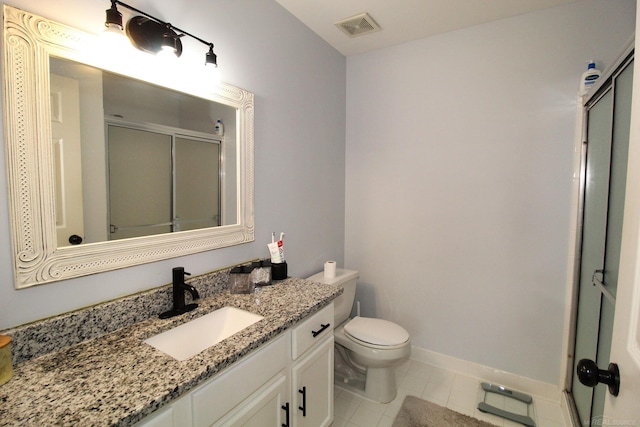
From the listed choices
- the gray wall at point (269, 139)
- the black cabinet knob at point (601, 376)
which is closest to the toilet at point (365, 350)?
the gray wall at point (269, 139)

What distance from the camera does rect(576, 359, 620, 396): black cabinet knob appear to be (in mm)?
653

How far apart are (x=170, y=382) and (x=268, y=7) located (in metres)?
1.94

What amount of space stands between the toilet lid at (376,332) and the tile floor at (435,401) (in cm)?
44

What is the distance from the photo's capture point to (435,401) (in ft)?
6.53

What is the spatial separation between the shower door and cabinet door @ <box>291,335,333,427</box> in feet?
3.96

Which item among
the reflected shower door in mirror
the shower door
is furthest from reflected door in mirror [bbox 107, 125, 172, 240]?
the shower door

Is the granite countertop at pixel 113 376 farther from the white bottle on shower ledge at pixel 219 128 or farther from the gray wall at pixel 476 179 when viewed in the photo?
the gray wall at pixel 476 179

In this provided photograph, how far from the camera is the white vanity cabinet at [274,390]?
887 millimetres

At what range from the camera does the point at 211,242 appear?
151 centimetres

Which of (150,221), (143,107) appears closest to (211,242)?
(150,221)

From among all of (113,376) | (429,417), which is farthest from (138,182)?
(429,417)

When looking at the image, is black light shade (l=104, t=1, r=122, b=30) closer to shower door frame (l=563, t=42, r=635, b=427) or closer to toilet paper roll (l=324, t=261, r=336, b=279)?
toilet paper roll (l=324, t=261, r=336, b=279)

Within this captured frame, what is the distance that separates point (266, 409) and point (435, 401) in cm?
137

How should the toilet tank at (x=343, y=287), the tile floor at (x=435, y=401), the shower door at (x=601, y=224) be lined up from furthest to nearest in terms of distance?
1. the toilet tank at (x=343, y=287)
2. the tile floor at (x=435, y=401)
3. the shower door at (x=601, y=224)
